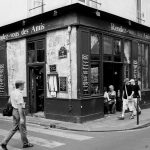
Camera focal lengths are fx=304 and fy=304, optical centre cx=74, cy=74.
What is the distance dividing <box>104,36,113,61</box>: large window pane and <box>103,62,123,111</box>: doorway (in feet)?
2.32

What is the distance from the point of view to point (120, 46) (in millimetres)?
14711

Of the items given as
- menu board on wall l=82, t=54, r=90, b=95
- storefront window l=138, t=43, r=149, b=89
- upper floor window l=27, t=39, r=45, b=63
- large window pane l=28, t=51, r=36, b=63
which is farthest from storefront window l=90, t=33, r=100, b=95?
storefront window l=138, t=43, r=149, b=89

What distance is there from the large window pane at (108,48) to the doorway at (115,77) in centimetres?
71

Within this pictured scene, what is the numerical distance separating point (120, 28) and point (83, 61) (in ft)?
11.2

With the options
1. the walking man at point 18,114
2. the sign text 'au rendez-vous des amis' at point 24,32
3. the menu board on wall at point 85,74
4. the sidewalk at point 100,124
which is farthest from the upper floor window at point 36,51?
the walking man at point 18,114

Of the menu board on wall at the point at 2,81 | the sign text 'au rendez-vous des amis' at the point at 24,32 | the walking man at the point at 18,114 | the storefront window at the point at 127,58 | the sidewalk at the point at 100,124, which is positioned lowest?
the sidewalk at the point at 100,124

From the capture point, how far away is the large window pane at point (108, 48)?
13648 mm

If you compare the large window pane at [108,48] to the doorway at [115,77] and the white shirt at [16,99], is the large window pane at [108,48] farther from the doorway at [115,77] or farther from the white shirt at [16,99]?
the white shirt at [16,99]

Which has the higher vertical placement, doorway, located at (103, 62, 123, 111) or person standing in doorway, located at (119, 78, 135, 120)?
doorway, located at (103, 62, 123, 111)

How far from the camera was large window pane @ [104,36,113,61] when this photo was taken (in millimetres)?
13648

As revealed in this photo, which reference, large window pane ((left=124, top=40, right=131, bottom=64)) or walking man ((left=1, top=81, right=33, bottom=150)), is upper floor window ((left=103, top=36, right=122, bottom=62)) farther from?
walking man ((left=1, top=81, right=33, bottom=150))

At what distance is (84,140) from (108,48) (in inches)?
238

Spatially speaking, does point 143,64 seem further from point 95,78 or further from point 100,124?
point 100,124

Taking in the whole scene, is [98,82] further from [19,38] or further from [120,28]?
[19,38]
